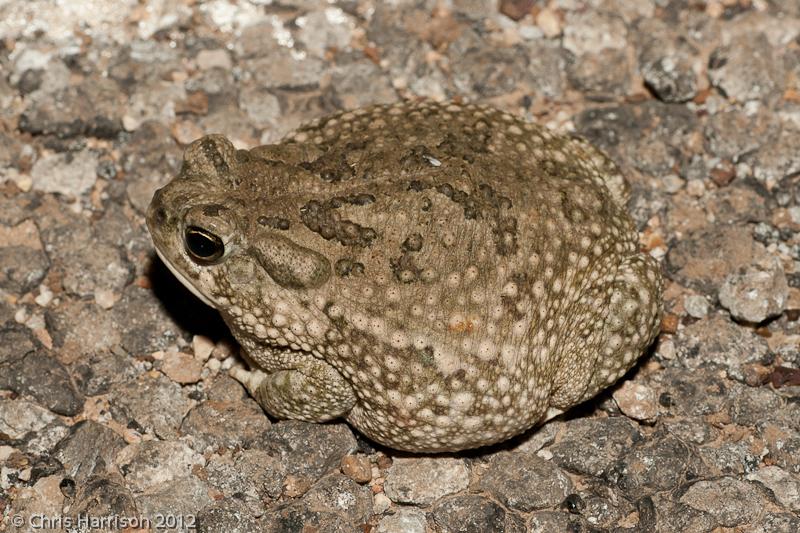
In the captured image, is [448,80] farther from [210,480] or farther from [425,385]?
[210,480]

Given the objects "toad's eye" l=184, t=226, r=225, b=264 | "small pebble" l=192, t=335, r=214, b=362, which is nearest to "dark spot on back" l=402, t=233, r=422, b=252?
"toad's eye" l=184, t=226, r=225, b=264

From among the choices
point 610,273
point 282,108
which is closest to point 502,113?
point 610,273

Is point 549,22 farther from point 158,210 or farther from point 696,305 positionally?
point 158,210

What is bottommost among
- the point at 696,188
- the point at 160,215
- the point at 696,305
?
the point at 696,305

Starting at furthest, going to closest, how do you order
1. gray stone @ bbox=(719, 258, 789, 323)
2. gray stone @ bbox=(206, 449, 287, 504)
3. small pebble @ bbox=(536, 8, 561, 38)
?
1. small pebble @ bbox=(536, 8, 561, 38)
2. gray stone @ bbox=(719, 258, 789, 323)
3. gray stone @ bbox=(206, 449, 287, 504)

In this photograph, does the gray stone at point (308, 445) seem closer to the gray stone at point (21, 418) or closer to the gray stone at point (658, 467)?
the gray stone at point (21, 418)

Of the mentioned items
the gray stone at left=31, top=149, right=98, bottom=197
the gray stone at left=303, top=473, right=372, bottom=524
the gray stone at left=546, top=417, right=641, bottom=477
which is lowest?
the gray stone at left=303, top=473, right=372, bottom=524

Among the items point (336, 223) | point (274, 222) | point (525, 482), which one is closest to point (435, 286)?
point (336, 223)

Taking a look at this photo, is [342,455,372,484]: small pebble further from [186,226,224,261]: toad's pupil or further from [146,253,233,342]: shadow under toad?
[186,226,224,261]: toad's pupil
